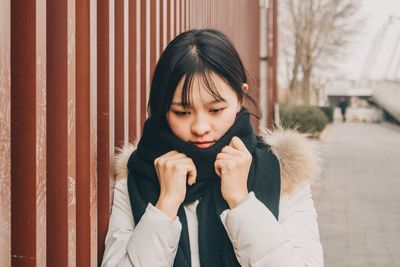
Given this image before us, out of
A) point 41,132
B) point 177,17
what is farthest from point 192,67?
point 177,17

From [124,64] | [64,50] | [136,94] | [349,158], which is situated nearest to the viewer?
[64,50]

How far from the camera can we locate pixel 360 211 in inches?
368

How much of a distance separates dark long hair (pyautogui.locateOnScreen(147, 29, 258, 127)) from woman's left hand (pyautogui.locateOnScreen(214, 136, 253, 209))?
0.62 feet

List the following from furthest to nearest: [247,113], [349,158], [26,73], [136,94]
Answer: [349,158] < [136,94] < [247,113] < [26,73]

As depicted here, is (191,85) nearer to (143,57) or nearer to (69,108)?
(69,108)

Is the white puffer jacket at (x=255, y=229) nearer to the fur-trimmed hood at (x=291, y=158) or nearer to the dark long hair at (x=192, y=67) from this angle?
the fur-trimmed hood at (x=291, y=158)

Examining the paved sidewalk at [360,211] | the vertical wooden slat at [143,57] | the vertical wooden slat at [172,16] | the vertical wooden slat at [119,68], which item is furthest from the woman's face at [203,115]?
the vertical wooden slat at [172,16]

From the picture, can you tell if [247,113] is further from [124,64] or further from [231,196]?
[124,64]

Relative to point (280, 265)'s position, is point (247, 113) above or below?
above

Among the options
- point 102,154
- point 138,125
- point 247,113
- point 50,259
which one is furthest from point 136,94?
point 50,259

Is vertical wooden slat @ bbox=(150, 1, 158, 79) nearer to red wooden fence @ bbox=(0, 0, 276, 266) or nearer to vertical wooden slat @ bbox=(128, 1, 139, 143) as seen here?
vertical wooden slat @ bbox=(128, 1, 139, 143)

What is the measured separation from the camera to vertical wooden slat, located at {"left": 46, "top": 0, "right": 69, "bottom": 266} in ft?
6.50

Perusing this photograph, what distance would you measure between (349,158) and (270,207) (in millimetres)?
16406

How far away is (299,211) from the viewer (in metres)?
2.09
